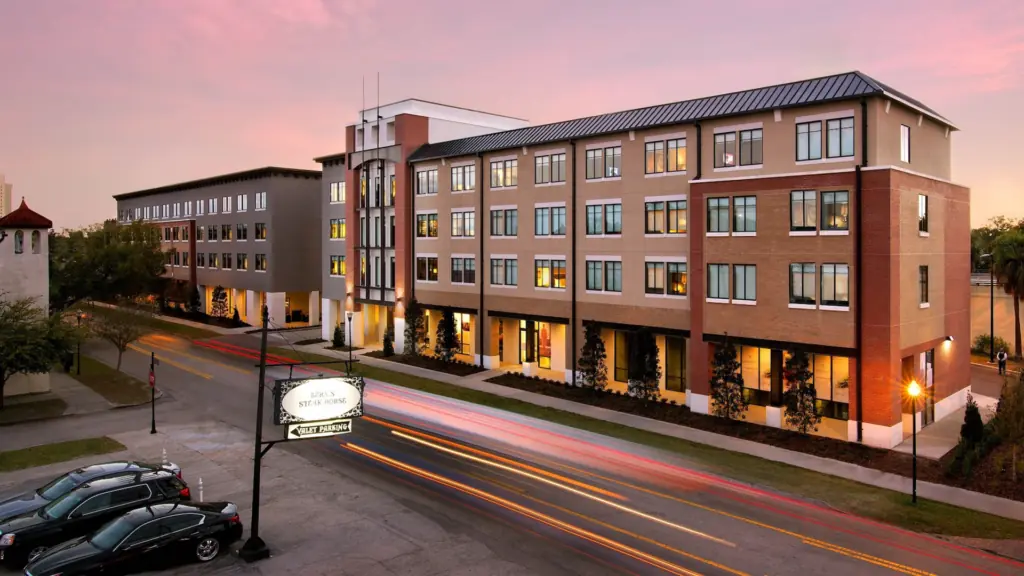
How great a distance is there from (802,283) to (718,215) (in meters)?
5.17

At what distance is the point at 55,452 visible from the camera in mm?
28328

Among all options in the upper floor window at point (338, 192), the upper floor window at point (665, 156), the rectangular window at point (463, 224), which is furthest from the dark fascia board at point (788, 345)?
the upper floor window at point (338, 192)

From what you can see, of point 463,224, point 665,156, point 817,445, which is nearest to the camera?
point 817,445

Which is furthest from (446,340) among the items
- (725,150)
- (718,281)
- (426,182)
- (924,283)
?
(924,283)

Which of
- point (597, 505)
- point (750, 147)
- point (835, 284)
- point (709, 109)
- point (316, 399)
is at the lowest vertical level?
point (597, 505)

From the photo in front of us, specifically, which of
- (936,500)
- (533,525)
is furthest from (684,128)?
(533,525)

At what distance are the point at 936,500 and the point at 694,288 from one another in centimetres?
1419

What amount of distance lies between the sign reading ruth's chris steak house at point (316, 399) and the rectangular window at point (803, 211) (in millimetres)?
21054

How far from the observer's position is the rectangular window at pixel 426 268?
5112cm

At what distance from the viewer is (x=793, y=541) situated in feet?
63.4

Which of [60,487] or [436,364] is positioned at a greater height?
[436,364]

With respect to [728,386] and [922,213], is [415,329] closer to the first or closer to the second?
[728,386]

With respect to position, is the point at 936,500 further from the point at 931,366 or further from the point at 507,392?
the point at 507,392

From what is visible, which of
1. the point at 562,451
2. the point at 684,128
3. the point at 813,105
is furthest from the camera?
the point at 684,128
